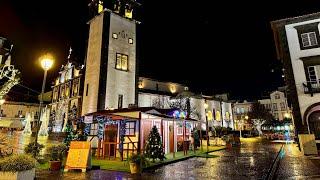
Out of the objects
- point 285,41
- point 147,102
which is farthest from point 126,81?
point 285,41

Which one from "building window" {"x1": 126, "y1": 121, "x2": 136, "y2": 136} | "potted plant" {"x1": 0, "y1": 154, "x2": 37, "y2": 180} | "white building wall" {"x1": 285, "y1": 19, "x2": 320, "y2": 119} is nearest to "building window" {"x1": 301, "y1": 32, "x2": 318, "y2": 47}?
"white building wall" {"x1": 285, "y1": 19, "x2": 320, "y2": 119}

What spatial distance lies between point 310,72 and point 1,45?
3448cm

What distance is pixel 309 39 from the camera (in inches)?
791

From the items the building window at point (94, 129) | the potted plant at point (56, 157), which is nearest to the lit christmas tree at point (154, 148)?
the potted plant at point (56, 157)

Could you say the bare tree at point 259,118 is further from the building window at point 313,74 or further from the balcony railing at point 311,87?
the balcony railing at point 311,87

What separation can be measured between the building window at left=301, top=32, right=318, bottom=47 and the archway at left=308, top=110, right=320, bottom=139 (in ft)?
20.0

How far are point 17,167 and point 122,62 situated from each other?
2541 centimetres

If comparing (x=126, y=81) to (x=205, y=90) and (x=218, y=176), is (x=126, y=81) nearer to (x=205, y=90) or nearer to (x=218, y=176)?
(x=218, y=176)

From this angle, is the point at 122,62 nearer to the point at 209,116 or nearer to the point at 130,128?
the point at 130,128

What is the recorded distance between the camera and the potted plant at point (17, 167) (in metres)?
Answer: 7.14

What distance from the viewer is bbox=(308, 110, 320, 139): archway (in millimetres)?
18812

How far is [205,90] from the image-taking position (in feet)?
216

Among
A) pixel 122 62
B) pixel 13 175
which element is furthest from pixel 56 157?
pixel 122 62

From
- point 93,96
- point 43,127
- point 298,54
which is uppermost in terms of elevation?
point 298,54
